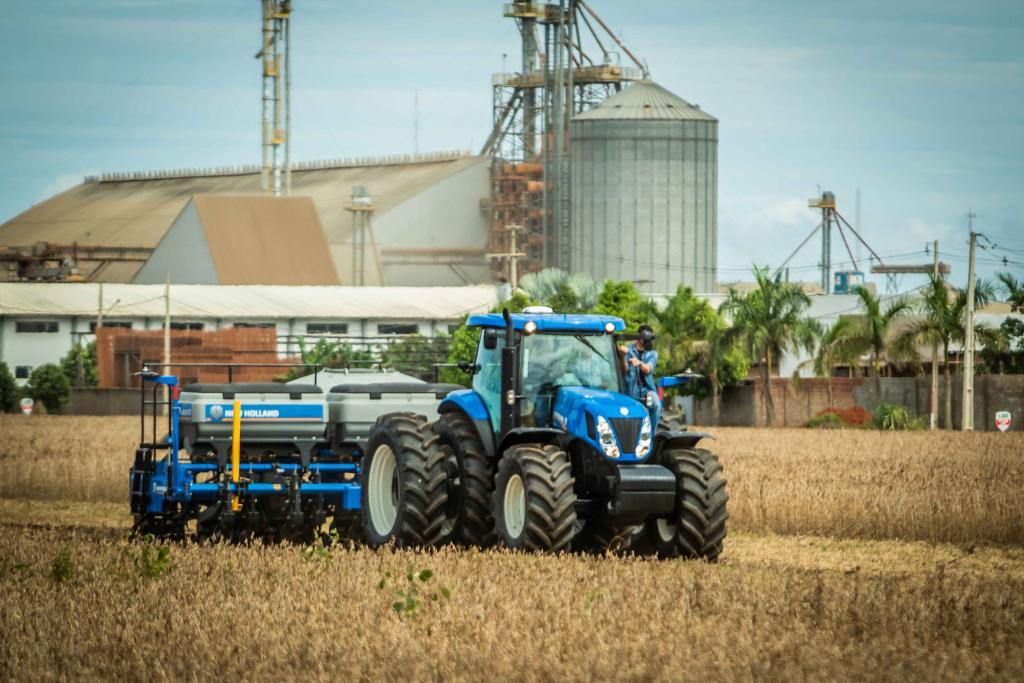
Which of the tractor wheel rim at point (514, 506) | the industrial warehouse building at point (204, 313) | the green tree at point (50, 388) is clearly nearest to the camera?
the tractor wheel rim at point (514, 506)

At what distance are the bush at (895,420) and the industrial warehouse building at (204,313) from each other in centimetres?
3121

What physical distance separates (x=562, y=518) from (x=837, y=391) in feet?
165

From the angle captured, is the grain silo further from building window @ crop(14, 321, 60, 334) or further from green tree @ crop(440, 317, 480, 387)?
building window @ crop(14, 321, 60, 334)

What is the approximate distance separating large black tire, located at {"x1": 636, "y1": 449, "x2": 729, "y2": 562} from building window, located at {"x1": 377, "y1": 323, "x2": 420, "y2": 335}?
2780 inches

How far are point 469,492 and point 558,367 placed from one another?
1701 mm

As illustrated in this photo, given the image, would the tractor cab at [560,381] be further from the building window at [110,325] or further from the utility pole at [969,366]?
the building window at [110,325]

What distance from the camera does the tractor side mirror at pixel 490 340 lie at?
58.4 feet

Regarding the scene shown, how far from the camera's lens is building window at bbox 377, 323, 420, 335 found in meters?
87.4

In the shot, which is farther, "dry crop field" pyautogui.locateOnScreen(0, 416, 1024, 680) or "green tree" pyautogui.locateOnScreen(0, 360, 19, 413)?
"green tree" pyautogui.locateOnScreen(0, 360, 19, 413)

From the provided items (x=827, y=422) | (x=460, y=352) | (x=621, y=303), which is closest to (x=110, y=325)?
(x=460, y=352)

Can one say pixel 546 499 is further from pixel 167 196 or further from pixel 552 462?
pixel 167 196

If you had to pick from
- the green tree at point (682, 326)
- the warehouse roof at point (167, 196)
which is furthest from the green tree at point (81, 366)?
the warehouse roof at point (167, 196)

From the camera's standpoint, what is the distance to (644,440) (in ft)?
55.6

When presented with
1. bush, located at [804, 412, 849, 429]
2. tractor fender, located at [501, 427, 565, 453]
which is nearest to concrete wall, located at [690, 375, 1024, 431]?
bush, located at [804, 412, 849, 429]
